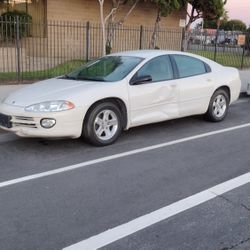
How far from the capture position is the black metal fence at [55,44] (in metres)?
14.9

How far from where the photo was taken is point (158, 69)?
6.77 m

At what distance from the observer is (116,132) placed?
6211 millimetres

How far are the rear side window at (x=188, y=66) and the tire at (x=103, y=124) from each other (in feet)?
5.27

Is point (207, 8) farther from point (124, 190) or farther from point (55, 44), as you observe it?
point (124, 190)

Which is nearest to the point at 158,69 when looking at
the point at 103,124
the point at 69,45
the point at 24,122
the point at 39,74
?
the point at 103,124

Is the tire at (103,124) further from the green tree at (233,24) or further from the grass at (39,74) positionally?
the green tree at (233,24)

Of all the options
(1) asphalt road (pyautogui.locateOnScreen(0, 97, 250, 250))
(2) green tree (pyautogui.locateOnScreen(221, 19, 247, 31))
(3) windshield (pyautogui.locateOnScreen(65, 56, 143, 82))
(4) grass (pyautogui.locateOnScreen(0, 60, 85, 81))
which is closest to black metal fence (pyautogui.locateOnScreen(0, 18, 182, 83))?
(4) grass (pyautogui.locateOnScreen(0, 60, 85, 81))

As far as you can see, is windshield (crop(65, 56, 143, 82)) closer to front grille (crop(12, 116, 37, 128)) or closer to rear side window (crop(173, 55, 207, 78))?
rear side window (crop(173, 55, 207, 78))

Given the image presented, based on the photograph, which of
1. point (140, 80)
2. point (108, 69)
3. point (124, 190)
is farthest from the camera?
point (108, 69)

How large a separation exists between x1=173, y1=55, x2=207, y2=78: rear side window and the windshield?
32.9 inches

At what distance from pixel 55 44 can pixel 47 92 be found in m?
13.2

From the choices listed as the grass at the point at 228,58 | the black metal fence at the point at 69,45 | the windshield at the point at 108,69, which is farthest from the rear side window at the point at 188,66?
the grass at the point at 228,58

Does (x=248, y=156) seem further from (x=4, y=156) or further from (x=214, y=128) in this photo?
(x=4, y=156)

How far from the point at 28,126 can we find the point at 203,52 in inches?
643
